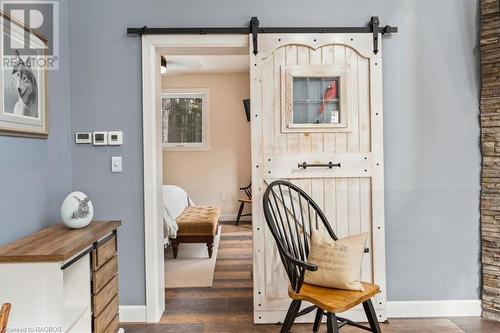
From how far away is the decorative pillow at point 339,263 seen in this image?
2.03 meters

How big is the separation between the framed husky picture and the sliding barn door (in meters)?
1.38

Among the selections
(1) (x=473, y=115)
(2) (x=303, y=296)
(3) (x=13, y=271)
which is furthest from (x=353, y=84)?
→ (3) (x=13, y=271)

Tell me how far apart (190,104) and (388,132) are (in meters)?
4.54

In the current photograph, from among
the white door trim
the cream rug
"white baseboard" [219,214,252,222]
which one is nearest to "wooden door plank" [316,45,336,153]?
the white door trim

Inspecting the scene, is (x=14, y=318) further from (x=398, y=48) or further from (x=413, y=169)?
(x=398, y=48)

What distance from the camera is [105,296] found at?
2107mm

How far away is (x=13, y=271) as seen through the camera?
158cm

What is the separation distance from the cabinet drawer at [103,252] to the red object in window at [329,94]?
169cm

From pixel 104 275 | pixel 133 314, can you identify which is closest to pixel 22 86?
pixel 104 275

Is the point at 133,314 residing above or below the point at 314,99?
below

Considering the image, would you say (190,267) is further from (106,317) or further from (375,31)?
(375,31)

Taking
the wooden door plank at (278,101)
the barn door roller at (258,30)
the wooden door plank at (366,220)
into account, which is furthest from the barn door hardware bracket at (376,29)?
the wooden door plank at (366,220)

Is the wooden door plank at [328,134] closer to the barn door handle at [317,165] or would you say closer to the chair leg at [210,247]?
the barn door handle at [317,165]

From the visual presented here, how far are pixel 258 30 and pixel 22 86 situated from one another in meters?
1.56
